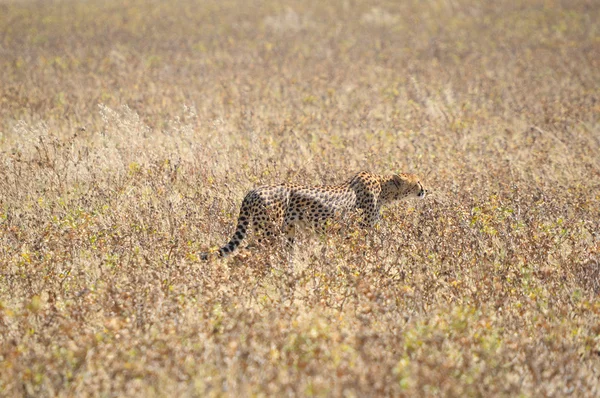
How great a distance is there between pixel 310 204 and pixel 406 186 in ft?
4.93

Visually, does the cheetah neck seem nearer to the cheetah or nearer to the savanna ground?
the cheetah

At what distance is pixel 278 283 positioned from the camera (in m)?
5.72

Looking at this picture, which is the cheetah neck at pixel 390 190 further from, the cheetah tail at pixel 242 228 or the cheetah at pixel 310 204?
the cheetah tail at pixel 242 228

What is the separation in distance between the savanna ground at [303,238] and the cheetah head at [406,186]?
0.83 feet

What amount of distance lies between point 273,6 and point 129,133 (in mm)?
18759

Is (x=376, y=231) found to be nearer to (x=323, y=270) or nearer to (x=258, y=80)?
(x=323, y=270)

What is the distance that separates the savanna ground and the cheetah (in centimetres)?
26

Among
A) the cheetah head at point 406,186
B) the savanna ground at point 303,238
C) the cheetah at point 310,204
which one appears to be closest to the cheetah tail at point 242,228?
the cheetah at point 310,204

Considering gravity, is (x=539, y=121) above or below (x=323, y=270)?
below

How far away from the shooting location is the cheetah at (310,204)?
6305 millimetres

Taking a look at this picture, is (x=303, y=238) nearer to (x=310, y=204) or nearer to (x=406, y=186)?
(x=310, y=204)

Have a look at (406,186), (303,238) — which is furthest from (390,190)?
(303,238)

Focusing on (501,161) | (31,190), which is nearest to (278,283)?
(31,190)

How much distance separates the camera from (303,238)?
21.0ft
